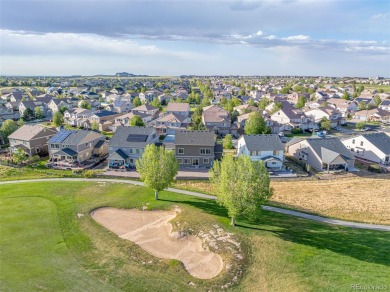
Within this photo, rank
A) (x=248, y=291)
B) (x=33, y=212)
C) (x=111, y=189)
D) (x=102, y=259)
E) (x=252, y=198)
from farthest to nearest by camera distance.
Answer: (x=111, y=189) < (x=33, y=212) < (x=252, y=198) < (x=102, y=259) < (x=248, y=291)

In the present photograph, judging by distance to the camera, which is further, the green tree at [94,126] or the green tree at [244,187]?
the green tree at [94,126]

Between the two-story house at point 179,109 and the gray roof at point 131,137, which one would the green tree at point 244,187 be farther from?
the two-story house at point 179,109

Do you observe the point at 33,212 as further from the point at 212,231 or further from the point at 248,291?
the point at 248,291

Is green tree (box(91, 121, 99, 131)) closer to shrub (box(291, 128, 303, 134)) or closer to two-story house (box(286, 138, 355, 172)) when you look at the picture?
two-story house (box(286, 138, 355, 172))

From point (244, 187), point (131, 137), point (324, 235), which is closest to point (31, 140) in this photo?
point (131, 137)

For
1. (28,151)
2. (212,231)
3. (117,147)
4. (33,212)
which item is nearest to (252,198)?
(212,231)

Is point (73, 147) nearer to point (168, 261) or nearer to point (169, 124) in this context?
point (169, 124)

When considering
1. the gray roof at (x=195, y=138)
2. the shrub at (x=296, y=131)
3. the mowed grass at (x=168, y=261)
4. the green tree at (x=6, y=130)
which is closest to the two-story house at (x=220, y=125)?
the shrub at (x=296, y=131)
